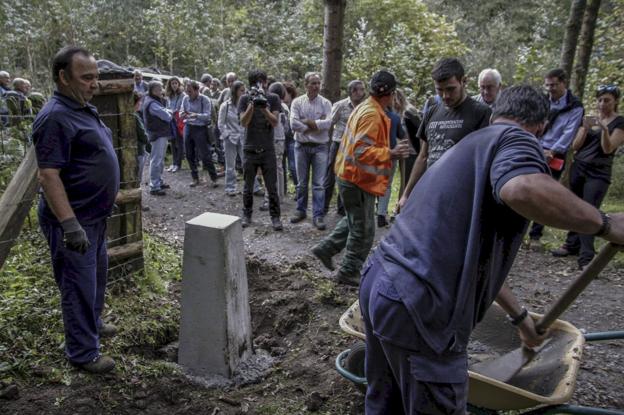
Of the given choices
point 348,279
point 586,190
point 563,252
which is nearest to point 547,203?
point 348,279

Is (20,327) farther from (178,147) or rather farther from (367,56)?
(367,56)

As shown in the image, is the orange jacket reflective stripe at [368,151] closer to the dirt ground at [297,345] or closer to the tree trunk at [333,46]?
the dirt ground at [297,345]

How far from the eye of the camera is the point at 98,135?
3.42 m

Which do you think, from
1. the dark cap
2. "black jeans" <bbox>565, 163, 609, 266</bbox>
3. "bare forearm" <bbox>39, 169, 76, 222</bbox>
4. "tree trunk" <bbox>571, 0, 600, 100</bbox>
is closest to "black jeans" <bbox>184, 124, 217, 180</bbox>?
the dark cap

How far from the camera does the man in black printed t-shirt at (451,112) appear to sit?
14.2ft

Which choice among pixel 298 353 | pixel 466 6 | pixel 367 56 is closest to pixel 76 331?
pixel 298 353

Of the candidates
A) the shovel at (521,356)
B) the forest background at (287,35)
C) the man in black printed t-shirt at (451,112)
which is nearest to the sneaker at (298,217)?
the man in black printed t-shirt at (451,112)

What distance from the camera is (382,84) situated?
15.9 ft

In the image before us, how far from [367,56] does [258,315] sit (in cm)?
1043

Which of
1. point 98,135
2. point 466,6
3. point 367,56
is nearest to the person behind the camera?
point 98,135

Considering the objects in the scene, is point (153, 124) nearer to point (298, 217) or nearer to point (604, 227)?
point (298, 217)

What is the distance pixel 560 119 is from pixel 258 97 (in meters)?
3.69

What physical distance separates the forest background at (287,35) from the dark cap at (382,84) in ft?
25.7

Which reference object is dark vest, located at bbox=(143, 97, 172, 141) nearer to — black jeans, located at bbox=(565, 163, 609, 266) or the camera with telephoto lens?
the camera with telephoto lens
